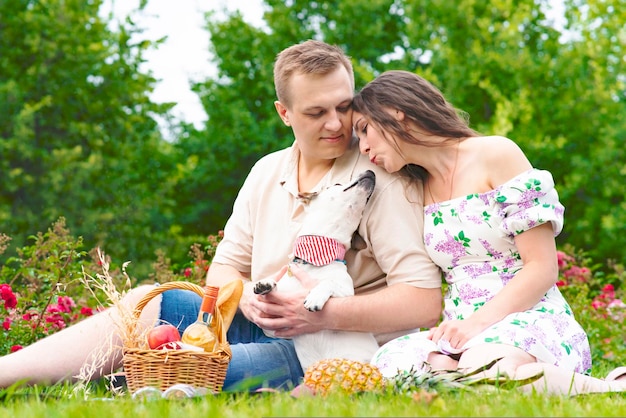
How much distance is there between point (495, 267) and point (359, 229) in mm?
645

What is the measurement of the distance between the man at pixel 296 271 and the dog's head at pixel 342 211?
122mm

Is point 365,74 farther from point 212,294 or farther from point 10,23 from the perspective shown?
point 212,294

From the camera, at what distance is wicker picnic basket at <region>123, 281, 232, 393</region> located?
10.1ft

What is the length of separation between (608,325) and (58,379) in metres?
4.14

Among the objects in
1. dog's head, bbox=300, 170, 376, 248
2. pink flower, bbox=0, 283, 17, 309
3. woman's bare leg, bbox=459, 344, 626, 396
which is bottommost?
woman's bare leg, bbox=459, 344, 626, 396

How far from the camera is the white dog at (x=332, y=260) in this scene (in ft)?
11.7

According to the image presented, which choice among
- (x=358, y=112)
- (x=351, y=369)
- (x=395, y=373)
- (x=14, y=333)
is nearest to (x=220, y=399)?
(x=351, y=369)

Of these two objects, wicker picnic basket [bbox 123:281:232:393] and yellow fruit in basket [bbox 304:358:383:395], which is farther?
wicker picnic basket [bbox 123:281:232:393]

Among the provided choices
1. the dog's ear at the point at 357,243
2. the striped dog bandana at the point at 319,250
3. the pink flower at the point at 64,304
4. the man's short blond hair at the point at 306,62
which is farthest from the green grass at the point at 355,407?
the pink flower at the point at 64,304

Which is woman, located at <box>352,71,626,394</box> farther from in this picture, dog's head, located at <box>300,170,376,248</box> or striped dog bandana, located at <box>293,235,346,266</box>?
striped dog bandana, located at <box>293,235,346,266</box>

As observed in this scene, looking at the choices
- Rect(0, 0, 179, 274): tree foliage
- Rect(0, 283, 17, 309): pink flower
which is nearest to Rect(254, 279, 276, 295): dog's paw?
Rect(0, 283, 17, 309): pink flower

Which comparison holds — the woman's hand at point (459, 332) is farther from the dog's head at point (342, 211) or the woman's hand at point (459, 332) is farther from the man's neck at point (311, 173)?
the man's neck at point (311, 173)

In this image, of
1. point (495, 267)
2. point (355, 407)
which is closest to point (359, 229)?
point (495, 267)

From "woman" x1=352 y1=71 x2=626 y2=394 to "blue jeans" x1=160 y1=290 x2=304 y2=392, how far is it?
0.46 m
